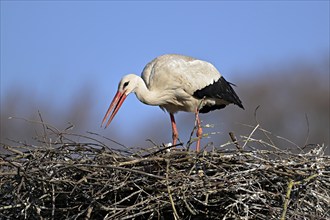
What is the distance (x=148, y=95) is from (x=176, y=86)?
0.33 m

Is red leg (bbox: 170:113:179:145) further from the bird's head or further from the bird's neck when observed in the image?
the bird's head

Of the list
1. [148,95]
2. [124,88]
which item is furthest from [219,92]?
[124,88]

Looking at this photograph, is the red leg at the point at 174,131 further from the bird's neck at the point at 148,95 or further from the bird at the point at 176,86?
the bird's neck at the point at 148,95

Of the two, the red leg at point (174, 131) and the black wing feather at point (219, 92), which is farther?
the red leg at point (174, 131)

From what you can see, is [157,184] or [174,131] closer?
[157,184]

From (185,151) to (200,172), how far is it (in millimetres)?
220

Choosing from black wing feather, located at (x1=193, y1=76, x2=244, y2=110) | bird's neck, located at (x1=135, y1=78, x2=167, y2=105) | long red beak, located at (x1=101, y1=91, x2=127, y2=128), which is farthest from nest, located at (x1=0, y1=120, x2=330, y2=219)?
black wing feather, located at (x1=193, y1=76, x2=244, y2=110)

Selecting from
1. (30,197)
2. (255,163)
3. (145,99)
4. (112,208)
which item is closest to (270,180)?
(255,163)

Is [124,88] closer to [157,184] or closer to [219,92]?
[219,92]

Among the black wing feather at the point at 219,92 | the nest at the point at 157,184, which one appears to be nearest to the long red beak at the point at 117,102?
the black wing feather at the point at 219,92

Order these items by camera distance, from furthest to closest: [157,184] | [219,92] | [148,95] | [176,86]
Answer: [219,92] → [176,86] → [148,95] → [157,184]

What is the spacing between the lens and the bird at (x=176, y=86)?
8.08 metres

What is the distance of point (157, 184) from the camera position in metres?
5.26

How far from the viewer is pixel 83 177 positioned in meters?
5.30
